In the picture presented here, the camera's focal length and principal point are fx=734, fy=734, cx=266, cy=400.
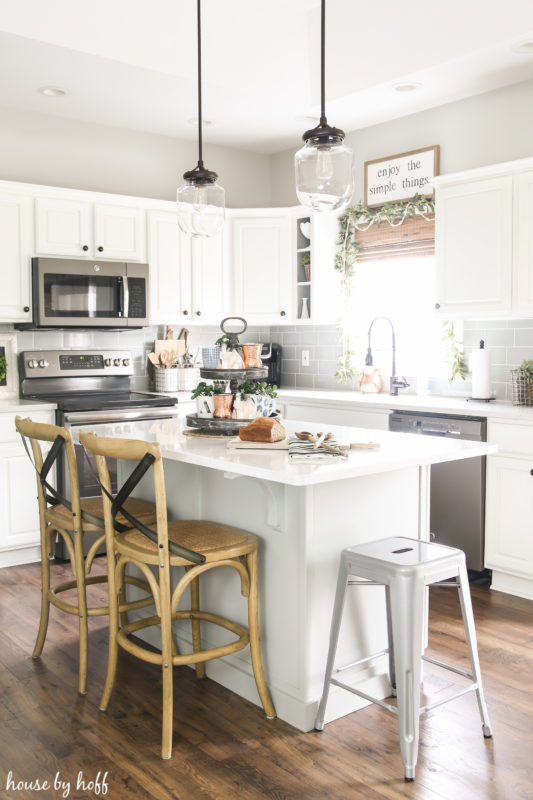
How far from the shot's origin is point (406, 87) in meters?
4.23

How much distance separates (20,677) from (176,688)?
24.2 inches

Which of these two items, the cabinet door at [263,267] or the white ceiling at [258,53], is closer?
the white ceiling at [258,53]

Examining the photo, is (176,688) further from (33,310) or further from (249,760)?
(33,310)

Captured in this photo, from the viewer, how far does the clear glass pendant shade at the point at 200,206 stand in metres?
2.79

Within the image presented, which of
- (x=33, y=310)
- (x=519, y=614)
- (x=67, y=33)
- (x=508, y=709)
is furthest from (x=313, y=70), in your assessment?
(x=508, y=709)

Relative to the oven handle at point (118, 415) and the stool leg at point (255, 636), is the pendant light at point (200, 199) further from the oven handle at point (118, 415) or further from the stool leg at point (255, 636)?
the oven handle at point (118, 415)

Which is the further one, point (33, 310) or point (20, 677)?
point (33, 310)

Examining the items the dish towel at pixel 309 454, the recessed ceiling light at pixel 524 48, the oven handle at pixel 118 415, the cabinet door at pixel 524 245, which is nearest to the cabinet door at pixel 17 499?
the oven handle at pixel 118 415

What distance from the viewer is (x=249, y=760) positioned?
2.25 m

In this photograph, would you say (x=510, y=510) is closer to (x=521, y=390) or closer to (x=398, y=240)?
(x=521, y=390)

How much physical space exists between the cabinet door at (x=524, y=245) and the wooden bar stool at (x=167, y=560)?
215cm

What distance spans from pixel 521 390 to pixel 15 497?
9.50 ft

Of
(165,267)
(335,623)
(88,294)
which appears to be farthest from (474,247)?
(335,623)

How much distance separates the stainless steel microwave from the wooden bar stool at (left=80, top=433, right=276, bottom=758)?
88.2 inches
